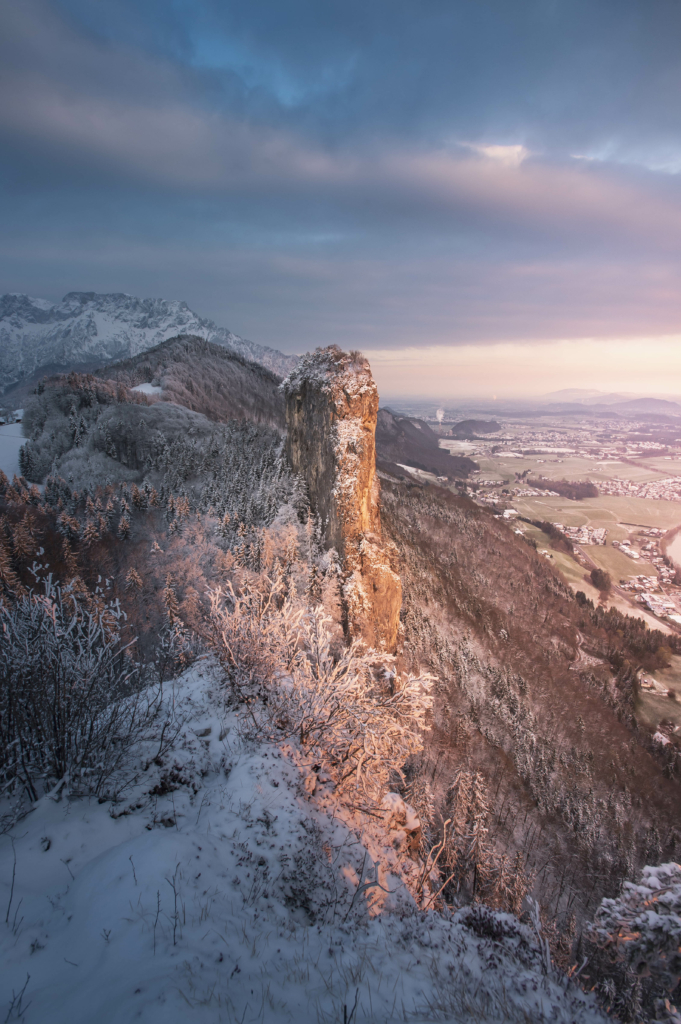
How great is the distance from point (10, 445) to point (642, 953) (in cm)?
7354

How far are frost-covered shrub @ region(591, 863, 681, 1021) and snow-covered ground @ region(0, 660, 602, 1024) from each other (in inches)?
35.5

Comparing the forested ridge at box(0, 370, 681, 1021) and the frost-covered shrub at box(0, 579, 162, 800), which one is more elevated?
the frost-covered shrub at box(0, 579, 162, 800)

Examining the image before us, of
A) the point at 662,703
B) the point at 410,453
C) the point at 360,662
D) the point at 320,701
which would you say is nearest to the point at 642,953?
the point at 320,701

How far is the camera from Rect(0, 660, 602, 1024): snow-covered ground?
3.90m

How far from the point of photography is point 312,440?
3050cm

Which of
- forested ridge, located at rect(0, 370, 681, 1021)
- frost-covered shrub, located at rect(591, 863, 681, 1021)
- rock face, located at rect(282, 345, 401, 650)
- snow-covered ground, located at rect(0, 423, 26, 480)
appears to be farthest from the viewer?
snow-covered ground, located at rect(0, 423, 26, 480)

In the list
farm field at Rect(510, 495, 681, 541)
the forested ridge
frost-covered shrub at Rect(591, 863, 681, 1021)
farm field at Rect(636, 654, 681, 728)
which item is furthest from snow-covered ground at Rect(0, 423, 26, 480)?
farm field at Rect(510, 495, 681, 541)

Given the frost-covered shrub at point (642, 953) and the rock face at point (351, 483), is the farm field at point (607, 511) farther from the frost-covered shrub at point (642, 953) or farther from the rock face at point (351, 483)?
the frost-covered shrub at point (642, 953)

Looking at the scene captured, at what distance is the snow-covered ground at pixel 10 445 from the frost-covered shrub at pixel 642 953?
2406 inches

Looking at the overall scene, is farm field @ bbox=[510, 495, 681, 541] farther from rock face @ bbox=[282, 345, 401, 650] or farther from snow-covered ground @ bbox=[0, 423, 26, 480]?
snow-covered ground @ bbox=[0, 423, 26, 480]

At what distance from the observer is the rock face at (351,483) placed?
27906mm

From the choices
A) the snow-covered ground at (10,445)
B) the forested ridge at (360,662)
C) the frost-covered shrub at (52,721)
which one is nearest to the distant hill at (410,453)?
the forested ridge at (360,662)

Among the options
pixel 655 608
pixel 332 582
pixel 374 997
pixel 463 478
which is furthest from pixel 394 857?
pixel 463 478

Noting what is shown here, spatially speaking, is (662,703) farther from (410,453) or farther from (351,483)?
(410,453)
